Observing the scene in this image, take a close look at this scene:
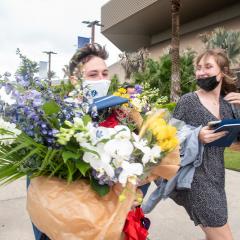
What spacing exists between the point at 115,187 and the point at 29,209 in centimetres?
36

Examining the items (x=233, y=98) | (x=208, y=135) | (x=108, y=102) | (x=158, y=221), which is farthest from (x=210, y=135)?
(x=158, y=221)

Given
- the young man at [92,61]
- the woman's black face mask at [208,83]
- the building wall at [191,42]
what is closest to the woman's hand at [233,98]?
the woman's black face mask at [208,83]

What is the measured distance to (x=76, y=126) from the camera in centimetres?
144

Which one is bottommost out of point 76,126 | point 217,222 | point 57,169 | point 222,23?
point 217,222

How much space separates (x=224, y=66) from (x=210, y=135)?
62 cm

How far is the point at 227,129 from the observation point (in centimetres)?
263

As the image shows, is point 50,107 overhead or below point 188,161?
overhead

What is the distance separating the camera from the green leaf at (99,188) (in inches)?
62.9

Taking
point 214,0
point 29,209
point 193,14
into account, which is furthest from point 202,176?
point 193,14

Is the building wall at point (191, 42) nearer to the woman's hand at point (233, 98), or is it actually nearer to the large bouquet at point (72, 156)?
the woman's hand at point (233, 98)

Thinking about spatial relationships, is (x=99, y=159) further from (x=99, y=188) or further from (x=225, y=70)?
(x=225, y=70)

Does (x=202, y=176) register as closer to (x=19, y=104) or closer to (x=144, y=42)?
(x=19, y=104)

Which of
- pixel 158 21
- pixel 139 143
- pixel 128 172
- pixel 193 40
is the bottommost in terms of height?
pixel 128 172

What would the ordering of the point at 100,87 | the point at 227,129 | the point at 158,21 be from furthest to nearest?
the point at 158,21, the point at 227,129, the point at 100,87
